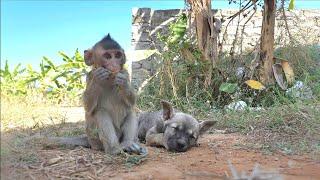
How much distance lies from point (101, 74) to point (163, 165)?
1210 millimetres

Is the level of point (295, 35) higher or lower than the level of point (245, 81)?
higher

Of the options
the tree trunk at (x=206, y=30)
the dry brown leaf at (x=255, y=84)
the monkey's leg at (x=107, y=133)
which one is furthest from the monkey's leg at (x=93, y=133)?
the tree trunk at (x=206, y=30)

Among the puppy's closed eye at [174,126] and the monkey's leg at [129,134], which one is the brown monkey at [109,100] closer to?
the monkey's leg at [129,134]

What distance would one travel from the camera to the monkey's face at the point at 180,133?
20.5 feet

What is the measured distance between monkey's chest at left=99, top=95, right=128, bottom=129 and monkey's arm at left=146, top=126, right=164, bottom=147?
0.80m

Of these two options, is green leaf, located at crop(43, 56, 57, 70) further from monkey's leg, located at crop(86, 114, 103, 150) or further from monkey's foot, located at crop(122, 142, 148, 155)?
monkey's foot, located at crop(122, 142, 148, 155)

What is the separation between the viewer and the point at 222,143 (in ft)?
21.9

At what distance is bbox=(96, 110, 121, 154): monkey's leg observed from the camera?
555cm

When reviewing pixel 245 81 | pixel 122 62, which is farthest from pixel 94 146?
pixel 245 81

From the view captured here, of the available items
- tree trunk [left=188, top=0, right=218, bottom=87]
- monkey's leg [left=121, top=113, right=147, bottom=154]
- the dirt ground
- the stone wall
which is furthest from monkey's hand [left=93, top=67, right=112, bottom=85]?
the stone wall

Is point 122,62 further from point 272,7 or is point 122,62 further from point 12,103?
point 272,7

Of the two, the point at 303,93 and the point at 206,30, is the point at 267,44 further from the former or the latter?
the point at 303,93

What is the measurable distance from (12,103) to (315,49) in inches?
431

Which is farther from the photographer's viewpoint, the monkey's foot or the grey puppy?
the grey puppy
